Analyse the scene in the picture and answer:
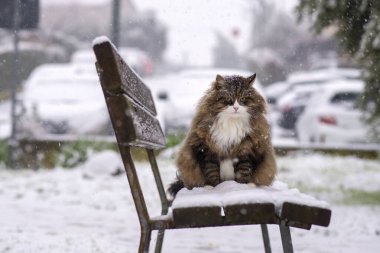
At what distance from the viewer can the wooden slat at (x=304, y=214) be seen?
254 cm

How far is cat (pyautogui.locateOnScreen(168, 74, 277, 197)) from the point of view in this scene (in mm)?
3148

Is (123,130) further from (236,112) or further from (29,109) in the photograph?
(29,109)

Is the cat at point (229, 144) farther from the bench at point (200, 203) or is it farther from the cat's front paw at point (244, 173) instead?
the bench at point (200, 203)

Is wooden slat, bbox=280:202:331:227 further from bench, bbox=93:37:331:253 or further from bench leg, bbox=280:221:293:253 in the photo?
bench leg, bbox=280:221:293:253

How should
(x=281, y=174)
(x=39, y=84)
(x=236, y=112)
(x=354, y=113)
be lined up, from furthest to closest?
(x=39, y=84) < (x=354, y=113) < (x=281, y=174) < (x=236, y=112)

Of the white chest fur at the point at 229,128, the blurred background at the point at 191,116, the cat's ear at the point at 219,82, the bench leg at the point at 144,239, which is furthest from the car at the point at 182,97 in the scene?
the bench leg at the point at 144,239

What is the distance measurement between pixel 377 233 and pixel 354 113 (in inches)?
308

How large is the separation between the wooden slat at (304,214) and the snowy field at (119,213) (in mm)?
2345

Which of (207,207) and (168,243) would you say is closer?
(207,207)

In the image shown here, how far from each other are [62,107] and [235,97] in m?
9.91

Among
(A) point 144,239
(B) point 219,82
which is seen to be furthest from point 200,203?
(B) point 219,82

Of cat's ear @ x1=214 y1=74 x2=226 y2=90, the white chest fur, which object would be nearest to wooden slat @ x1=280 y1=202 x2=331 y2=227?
the white chest fur

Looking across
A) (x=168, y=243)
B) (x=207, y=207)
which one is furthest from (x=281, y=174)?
(x=207, y=207)

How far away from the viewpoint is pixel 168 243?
5.16m
